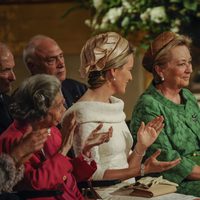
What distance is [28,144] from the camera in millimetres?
2834

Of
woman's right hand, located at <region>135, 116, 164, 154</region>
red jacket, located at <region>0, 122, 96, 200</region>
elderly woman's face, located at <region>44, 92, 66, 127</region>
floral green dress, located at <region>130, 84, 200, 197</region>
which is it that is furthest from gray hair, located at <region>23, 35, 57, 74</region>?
elderly woman's face, located at <region>44, 92, 66, 127</region>

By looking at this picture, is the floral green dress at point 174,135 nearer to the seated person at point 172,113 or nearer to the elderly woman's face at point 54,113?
the seated person at point 172,113

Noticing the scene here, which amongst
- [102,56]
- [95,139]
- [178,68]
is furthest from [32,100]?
[178,68]

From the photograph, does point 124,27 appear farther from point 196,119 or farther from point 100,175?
point 100,175

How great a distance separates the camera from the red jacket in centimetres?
298

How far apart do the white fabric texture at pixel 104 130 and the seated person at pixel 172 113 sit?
32 cm

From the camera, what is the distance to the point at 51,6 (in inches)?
284

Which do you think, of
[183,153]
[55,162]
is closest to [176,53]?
[183,153]

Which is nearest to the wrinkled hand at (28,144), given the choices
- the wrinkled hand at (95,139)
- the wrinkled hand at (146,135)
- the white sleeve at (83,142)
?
the wrinkled hand at (95,139)

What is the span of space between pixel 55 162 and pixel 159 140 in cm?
109

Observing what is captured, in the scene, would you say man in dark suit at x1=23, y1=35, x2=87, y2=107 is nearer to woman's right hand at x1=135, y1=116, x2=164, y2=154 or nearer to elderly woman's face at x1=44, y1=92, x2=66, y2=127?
woman's right hand at x1=135, y1=116, x2=164, y2=154

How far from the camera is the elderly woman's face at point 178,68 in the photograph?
159 inches

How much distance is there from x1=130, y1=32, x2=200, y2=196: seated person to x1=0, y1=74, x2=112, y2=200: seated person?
96 centimetres

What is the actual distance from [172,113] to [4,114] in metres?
1.04
